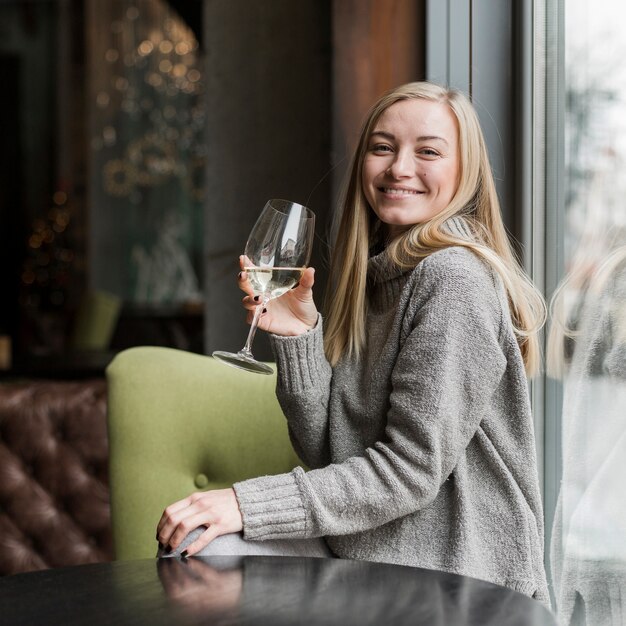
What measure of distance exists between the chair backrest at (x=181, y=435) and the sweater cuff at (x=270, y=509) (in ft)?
1.64

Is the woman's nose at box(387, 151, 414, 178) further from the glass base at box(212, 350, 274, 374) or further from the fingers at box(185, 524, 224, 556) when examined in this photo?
the fingers at box(185, 524, 224, 556)

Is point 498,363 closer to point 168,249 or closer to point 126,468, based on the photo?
point 126,468

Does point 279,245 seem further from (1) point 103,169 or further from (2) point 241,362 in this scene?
(1) point 103,169

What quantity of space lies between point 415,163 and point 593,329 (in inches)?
15.5

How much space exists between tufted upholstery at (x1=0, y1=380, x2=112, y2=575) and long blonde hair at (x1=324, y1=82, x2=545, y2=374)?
3.25 feet

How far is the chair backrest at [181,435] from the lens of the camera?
183cm

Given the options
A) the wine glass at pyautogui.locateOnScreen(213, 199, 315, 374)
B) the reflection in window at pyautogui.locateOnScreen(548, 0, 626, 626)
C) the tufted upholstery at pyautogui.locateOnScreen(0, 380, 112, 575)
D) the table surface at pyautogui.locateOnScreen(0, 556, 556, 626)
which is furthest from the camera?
the tufted upholstery at pyautogui.locateOnScreen(0, 380, 112, 575)

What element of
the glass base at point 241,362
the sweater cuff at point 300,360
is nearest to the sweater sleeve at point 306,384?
the sweater cuff at point 300,360

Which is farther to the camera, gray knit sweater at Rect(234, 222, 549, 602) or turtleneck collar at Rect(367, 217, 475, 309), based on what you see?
turtleneck collar at Rect(367, 217, 475, 309)

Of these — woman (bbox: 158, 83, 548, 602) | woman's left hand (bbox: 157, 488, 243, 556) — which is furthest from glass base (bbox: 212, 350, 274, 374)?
woman's left hand (bbox: 157, 488, 243, 556)

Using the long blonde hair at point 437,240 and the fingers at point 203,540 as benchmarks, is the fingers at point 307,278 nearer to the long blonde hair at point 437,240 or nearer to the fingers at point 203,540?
the long blonde hair at point 437,240

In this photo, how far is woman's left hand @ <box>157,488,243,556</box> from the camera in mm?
1277

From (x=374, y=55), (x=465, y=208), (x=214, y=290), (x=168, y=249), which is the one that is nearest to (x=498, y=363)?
(x=465, y=208)

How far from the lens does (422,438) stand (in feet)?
4.36
